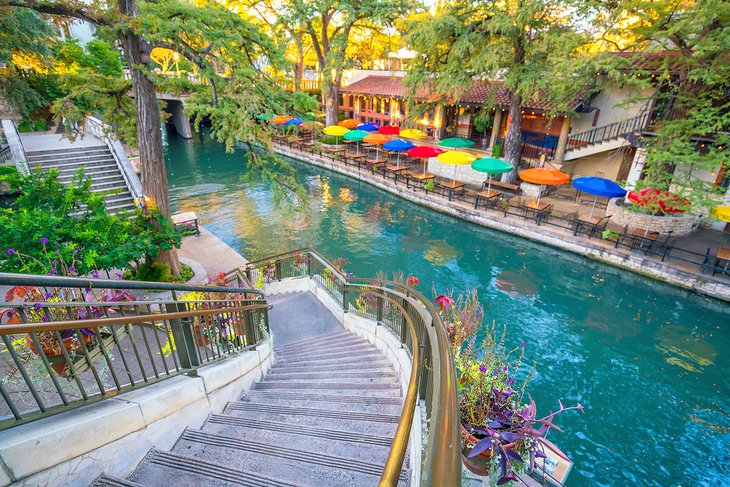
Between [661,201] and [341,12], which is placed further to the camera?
[341,12]

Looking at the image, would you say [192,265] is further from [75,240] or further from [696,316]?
[696,316]

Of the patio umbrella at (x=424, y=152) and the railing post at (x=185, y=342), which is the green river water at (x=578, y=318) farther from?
the railing post at (x=185, y=342)

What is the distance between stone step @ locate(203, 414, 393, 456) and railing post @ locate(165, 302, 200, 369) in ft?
2.21

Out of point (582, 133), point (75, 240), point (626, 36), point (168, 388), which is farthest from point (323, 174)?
point (168, 388)

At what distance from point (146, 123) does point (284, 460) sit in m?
8.15

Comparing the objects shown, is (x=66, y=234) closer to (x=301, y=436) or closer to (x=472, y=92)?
(x=301, y=436)

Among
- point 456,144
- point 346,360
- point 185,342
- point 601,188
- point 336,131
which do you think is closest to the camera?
point 185,342

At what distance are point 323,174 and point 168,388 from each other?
78.7 feet

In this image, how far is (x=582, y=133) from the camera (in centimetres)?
2048

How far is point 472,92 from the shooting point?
25.5 metres

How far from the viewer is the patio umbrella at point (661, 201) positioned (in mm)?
13492

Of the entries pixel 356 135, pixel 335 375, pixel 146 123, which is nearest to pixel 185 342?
pixel 335 375

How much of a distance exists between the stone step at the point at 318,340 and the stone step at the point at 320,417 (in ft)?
10.9

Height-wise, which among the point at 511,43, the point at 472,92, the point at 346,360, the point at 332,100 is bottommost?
the point at 346,360
